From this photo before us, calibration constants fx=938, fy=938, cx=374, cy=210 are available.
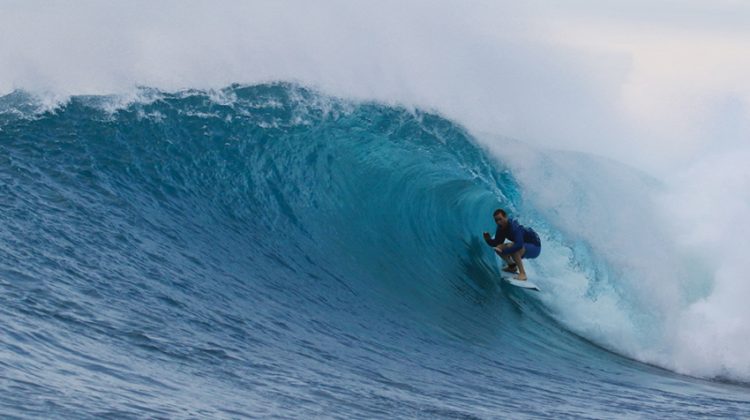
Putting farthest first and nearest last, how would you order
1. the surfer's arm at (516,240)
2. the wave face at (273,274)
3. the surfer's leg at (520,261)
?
1. the surfer's leg at (520,261)
2. the surfer's arm at (516,240)
3. the wave face at (273,274)

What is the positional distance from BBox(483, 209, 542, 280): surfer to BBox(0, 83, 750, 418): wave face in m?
0.40

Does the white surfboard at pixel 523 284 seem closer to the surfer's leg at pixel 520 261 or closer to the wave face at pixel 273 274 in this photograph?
the surfer's leg at pixel 520 261

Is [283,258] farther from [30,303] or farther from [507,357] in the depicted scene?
[30,303]

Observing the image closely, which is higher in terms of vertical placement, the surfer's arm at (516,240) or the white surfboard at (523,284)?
the surfer's arm at (516,240)


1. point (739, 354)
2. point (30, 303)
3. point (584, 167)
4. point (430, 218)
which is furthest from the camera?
point (584, 167)

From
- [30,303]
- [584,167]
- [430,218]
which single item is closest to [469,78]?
[584,167]

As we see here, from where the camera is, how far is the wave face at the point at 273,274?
5.88 m

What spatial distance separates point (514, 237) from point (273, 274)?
334 centimetres

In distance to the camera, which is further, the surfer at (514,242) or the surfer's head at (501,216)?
the surfer at (514,242)

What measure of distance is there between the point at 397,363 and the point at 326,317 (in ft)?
3.76

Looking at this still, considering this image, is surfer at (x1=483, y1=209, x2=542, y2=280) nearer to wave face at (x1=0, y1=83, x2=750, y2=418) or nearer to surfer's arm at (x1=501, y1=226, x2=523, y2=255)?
surfer's arm at (x1=501, y1=226, x2=523, y2=255)

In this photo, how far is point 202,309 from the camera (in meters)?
7.50

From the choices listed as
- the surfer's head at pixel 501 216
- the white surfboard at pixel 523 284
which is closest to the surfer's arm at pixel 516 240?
the surfer's head at pixel 501 216

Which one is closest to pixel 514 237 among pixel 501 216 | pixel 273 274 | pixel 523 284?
pixel 501 216
